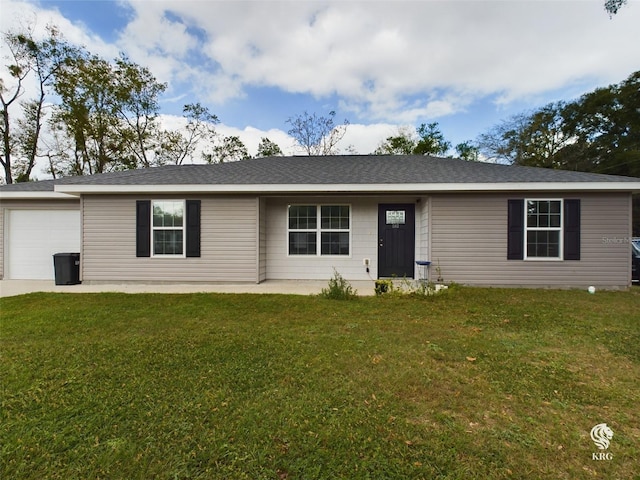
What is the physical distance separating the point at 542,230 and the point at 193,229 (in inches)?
317

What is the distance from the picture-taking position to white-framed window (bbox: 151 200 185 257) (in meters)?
7.26

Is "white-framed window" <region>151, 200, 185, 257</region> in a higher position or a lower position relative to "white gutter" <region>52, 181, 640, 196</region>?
lower

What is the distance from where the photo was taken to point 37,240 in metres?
8.15

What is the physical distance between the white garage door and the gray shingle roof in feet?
2.58

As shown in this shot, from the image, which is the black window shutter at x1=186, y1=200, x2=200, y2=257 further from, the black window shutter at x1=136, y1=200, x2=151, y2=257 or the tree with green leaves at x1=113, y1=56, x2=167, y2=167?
the tree with green leaves at x1=113, y1=56, x2=167, y2=167

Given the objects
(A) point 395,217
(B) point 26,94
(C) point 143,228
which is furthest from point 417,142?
(B) point 26,94

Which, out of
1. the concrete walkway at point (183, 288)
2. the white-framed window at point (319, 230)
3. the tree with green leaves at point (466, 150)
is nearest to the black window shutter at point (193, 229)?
the concrete walkway at point (183, 288)

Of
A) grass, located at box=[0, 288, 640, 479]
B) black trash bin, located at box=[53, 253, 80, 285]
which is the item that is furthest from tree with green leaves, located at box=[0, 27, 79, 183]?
grass, located at box=[0, 288, 640, 479]

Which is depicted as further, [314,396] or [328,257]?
[328,257]

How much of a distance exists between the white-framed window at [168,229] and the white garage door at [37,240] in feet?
8.99

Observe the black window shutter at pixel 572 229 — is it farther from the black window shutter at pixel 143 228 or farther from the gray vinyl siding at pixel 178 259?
the black window shutter at pixel 143 228

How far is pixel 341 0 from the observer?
8391mm

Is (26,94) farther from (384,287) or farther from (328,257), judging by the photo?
(384,287)

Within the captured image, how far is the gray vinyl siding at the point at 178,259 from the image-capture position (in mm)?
7266
